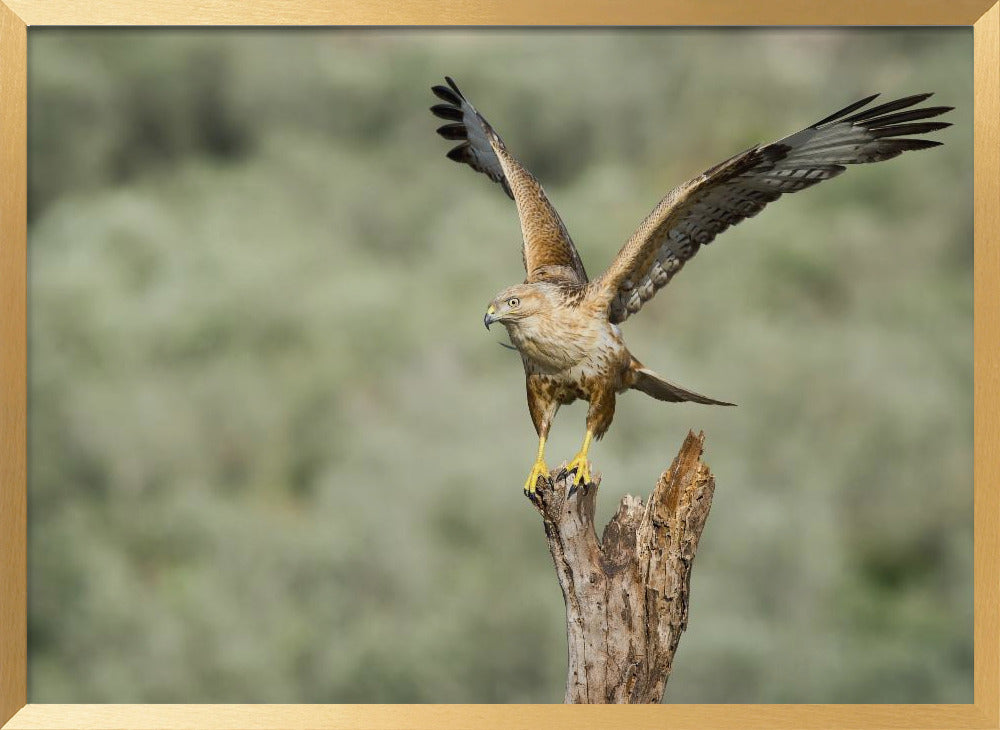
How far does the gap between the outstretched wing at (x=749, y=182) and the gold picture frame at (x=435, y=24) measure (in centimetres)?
61

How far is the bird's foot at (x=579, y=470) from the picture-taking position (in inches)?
176

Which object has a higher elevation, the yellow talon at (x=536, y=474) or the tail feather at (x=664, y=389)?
the tail feather at (x=664, y=389)

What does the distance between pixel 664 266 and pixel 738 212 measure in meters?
0.36

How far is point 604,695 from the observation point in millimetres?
4605

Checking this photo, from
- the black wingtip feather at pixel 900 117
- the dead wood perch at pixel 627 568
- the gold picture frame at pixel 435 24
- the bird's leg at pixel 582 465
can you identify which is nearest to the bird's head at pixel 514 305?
the bird's leg at pixel 582 465

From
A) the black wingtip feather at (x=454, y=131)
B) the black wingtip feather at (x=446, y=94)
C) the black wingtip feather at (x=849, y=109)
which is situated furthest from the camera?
the black wingtip feather at (x=454, y=131)

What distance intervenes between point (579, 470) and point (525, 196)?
4.27ft

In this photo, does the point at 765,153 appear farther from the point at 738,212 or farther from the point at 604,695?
the point at 604,695

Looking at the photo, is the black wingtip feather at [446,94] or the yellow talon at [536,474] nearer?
the yellow talon at [536,474]

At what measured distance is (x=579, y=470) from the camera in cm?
450

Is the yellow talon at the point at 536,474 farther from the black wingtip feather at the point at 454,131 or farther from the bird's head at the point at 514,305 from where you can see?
the black wingtip feather at the point at 454,131

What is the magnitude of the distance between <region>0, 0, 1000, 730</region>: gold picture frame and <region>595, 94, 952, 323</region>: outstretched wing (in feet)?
2.00

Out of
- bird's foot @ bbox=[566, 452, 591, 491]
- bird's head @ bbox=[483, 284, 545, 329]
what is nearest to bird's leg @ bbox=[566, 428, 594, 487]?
bird's foot @ bbox=[566, 452, 591, 491]

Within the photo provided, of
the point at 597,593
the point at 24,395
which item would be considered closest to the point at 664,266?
the point at 597,593
